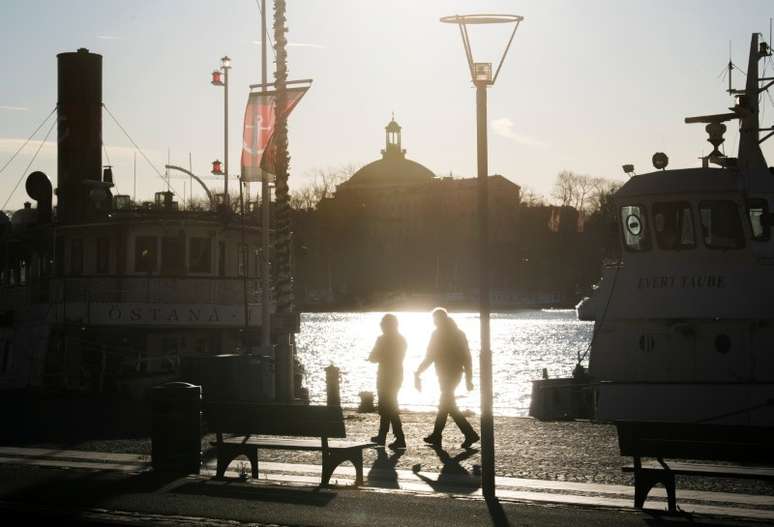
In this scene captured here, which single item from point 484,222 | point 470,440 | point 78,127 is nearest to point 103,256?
point 78,127

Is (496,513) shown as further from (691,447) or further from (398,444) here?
(398,444)

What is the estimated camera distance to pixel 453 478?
16844 millimetres

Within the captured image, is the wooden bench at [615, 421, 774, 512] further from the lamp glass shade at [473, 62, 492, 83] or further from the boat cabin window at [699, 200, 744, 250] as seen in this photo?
the boat cabin window at [699, 200, 744, 250]

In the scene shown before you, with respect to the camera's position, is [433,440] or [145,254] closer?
[433,440]

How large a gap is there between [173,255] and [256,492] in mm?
24451

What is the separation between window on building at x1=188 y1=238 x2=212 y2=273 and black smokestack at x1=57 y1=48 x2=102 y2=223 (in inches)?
263

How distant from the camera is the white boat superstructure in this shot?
24.8 m

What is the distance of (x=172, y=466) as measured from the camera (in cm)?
1683

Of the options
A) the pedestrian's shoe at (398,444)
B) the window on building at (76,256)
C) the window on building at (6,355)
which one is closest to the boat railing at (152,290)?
the window on building at (76,256)

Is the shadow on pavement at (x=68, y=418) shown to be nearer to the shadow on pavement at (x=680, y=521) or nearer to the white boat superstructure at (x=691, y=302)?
the white boat superstructure at (x=691, y=302)

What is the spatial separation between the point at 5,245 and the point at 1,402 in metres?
12.6

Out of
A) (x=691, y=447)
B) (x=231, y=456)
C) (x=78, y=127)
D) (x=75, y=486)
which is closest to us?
(x=691, y=447)

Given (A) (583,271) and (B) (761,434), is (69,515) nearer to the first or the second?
(B) (761,434)

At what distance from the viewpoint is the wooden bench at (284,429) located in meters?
15.6
